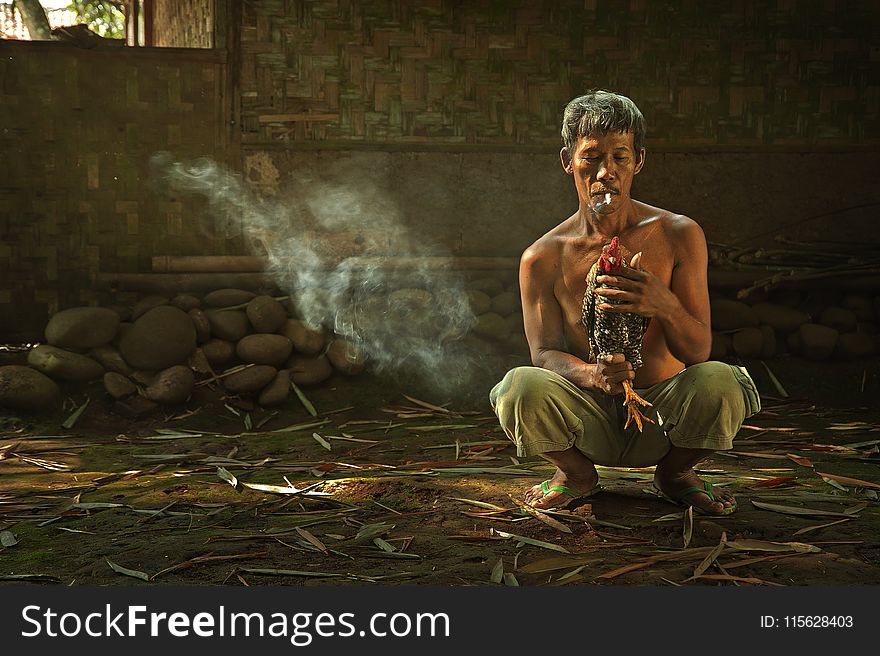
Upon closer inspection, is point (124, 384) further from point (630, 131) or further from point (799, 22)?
point (799, 22)

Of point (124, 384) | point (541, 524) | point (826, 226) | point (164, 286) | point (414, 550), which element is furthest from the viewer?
point (826, 226)

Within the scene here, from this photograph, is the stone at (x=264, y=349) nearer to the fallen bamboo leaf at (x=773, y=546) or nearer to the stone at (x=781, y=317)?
the stone at (x=781, y=317)

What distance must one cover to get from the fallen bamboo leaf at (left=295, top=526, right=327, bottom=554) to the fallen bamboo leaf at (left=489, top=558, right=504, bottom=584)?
586 mm

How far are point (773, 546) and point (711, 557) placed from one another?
257 millimetres

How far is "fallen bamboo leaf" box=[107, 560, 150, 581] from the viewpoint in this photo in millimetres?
2755

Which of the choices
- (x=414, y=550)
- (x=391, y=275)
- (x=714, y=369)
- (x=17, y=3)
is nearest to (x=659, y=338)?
(x=714, y=369)

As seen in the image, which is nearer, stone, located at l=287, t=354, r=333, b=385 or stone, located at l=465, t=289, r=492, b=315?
stone, located at l=287, t=354, r=333, b=385

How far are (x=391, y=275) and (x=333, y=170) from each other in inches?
35.0

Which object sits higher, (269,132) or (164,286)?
(269,132)

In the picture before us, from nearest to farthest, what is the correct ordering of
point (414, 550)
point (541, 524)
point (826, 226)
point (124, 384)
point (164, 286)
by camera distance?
point (414, 550), point (541, 524), point (124, 384), point (164, 286), point (826, 226)

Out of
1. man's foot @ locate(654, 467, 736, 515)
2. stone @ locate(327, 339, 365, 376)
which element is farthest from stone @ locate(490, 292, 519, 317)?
man's foot @ locate(654, 467, 736, 515)

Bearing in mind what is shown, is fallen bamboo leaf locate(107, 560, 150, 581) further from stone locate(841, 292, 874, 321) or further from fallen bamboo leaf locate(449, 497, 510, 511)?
stone locate(841, 292, 874, 321)

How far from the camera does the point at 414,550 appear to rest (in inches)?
118

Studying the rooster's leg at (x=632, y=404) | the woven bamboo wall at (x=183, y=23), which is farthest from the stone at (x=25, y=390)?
the rooster's leg at (x=632, y=404)
